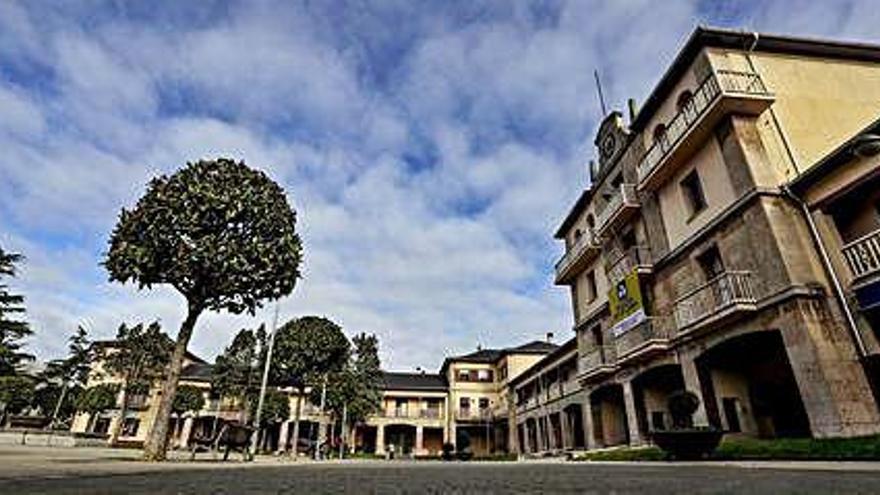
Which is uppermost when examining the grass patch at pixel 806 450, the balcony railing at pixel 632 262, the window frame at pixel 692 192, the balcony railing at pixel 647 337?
the window frame at pixel 692 192

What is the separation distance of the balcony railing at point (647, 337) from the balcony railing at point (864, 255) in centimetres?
617

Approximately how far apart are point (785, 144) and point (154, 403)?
191ft

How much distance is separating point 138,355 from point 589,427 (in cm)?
3611

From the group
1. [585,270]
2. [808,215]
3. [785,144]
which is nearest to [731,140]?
[785,144]

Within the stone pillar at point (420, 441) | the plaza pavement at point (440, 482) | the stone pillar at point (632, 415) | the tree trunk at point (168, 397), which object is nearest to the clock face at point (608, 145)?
the stone pillar at point (632, 415)

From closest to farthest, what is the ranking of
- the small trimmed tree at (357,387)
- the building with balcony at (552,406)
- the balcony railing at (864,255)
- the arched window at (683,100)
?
the balcony railing at (864,255)
the arched window at (683,100)
the building with balcony at (552,406)
the small trimmed tree at (357,387)

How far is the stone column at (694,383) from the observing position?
49.3ft

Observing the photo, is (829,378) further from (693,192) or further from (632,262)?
(632,262)

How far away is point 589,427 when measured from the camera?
81.5ft

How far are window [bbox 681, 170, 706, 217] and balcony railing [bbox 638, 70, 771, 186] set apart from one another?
109 cm

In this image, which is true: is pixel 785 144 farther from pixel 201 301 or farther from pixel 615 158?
pixel 201 301

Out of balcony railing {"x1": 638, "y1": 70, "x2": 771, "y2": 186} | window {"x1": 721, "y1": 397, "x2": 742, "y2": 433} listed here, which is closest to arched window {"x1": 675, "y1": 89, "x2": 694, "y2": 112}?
balcony railing {"x1": 638, "y1": 70, "x2": 771, "y2": 186}

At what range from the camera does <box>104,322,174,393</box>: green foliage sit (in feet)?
134

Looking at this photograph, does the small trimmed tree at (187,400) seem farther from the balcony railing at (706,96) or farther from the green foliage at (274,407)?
the balcony railing at (706,96)
